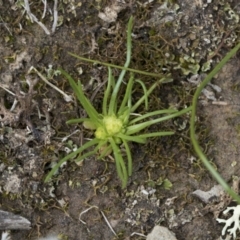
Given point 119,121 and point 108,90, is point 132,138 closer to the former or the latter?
point 119,121

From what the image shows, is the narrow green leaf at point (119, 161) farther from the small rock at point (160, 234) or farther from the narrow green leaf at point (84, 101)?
the small rock at point (160, 234)

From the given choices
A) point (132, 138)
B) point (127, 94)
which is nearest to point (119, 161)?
point (132, 138)

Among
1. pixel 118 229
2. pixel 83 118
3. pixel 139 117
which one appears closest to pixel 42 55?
pixel 83 118

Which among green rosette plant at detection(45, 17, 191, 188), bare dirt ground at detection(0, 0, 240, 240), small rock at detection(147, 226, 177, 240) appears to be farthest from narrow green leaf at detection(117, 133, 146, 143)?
small rock at detection(147, 226, 177, 240)

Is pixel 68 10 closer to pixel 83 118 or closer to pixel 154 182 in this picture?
pixel 83 118

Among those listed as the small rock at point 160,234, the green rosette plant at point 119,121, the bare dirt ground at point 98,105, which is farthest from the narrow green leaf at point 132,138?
the small rock at point 160,234
